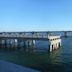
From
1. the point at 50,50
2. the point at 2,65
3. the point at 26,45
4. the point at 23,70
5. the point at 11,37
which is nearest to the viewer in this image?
the point at 23,70

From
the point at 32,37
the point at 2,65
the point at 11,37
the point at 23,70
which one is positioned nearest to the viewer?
the point at 23,70

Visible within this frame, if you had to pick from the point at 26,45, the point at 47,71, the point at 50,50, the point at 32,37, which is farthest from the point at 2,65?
the point at 26,45

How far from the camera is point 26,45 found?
68.8 metres

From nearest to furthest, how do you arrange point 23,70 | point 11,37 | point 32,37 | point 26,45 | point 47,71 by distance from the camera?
point 23,70 < point 47,71 < point 32,37 < point 11,37 < point 26,45

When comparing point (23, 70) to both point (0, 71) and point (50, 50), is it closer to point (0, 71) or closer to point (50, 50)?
point (0, 71)

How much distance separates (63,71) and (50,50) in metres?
25.2

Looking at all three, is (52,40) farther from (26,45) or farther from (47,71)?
(47,71)

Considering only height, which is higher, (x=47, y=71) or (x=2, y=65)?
(x=2, y=65)

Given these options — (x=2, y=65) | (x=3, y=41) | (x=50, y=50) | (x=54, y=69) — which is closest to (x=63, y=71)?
(x=54, y=69)

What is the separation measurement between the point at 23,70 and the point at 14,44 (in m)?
49.4

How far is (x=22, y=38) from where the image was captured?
6159 cm

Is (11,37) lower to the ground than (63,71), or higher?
higher

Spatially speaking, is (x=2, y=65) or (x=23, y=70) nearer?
(x=23, y=70)

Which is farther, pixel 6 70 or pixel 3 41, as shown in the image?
pixel 3 41
